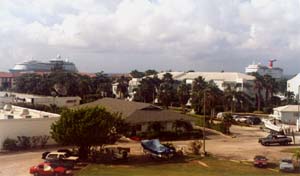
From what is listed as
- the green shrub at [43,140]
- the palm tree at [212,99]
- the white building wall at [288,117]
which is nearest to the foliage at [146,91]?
the palm tree at [212,99]

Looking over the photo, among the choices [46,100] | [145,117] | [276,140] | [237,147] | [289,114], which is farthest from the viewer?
[46,100]

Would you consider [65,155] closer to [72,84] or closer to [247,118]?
[247,118]

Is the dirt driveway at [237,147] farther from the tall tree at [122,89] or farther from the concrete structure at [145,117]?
the tall tree at [122,89]

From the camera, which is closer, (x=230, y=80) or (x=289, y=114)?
(x=289, y=114)

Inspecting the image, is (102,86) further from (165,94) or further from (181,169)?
(181,169)

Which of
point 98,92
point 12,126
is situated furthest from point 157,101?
point 12,126

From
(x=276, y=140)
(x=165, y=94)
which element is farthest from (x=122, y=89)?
(x=276, y=140)
